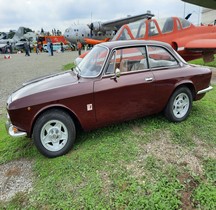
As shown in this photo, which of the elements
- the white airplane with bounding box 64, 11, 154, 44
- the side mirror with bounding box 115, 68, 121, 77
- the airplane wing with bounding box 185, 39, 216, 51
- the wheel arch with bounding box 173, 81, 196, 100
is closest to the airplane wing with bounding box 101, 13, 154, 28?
the white airplane with bounding box 64, 11, 154, 44

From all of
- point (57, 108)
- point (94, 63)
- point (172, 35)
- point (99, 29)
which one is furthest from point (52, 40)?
point (57, 108)

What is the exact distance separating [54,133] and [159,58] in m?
2.48

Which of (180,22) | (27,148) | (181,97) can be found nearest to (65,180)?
(27,148)

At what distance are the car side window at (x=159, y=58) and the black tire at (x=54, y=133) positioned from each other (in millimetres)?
1931

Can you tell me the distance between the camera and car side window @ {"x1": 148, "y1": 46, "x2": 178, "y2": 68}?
4.04 m

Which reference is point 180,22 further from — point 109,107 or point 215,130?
point 109,107

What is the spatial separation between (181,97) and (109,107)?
1648mm

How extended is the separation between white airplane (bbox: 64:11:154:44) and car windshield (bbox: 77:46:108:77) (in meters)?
19.1

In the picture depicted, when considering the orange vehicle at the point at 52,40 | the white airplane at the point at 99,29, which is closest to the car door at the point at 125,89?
the white airplane at the point at 99,29

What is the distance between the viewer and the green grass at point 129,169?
2568 millimetres

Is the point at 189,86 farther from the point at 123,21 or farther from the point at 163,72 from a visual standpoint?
the point at 123,21

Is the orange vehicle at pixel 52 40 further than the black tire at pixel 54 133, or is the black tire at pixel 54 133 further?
the orange vehicle at pixel 52 40

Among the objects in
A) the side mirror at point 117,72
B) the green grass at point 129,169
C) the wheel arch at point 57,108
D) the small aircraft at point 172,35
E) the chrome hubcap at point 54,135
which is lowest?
the green grass at point 129,169

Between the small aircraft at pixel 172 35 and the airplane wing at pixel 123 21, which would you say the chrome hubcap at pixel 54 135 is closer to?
the small aircraft at pixel 172 35
